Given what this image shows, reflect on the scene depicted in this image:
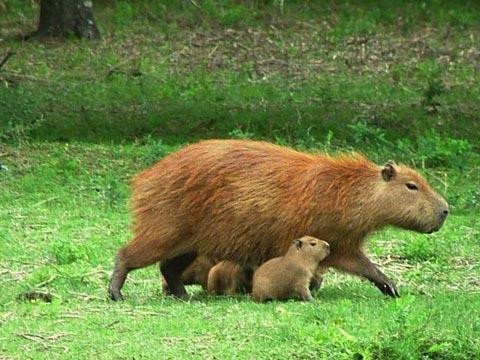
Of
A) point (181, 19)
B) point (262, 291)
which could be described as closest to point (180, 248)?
point (262, 291)

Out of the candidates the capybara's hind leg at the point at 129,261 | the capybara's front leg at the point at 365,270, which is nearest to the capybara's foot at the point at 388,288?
the capybara's front leg at the point at 365,270

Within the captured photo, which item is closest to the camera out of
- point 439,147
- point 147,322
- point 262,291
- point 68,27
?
point 147,322

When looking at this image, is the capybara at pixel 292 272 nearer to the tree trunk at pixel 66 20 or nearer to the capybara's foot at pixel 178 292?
the capybara's foot at pixel 178 292

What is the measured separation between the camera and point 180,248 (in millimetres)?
8047

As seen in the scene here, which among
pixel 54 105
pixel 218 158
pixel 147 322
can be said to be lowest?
pixel 54 105

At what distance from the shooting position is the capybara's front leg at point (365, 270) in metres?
8.03

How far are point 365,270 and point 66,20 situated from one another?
10376mm

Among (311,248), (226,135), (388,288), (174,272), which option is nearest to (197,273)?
(174,272)

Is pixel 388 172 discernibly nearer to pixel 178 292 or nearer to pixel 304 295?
pixel 304 295

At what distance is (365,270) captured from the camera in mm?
8070

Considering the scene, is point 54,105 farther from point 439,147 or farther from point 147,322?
point 147,322

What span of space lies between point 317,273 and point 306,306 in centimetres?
53

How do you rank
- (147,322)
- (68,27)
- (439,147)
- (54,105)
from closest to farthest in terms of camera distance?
(147,322), (439,147), (54,105), (68,27)

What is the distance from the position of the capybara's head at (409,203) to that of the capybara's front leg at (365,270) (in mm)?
314
